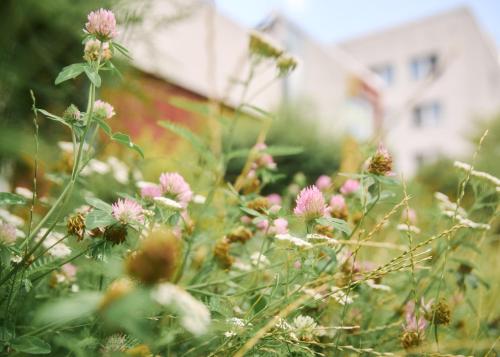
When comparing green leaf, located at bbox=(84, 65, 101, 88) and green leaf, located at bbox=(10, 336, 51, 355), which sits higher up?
green leaf, located at bbox=(84, 65, 101, 88)

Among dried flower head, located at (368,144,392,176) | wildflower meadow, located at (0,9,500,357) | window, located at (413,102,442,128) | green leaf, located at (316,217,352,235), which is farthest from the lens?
window, located at (413,102,442,128)

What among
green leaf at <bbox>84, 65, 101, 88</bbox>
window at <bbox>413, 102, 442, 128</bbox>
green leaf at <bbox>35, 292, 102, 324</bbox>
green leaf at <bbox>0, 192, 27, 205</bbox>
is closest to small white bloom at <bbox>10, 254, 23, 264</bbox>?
green leaf at <bbox>0, 192, 27, 205</bbox>

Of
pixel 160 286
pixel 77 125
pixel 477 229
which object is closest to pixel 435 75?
pixel 477 229

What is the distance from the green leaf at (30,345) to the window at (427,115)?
2252 centimetres

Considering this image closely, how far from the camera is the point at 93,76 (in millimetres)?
710

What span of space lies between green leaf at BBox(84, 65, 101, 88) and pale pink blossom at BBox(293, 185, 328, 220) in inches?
15.5

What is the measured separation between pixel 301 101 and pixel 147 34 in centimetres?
508

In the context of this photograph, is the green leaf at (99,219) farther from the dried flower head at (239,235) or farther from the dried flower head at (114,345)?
the dried flower head at (239,235)

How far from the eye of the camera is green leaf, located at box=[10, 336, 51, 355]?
24.5 inches

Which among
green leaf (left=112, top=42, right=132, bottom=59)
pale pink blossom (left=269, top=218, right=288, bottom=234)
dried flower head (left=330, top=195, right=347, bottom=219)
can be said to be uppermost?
green leaf (left=112, top=42, right=132, bottom=59)

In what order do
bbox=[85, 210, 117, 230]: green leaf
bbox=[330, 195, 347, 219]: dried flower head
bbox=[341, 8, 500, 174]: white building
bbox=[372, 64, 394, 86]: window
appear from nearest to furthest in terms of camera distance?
1. bbox=[85, 210, 117, 230]: green leaf
2. bbox=[330, 195, 347, 219]: dried flower head
3. bbox=[341, 8, 500, 174]: white building
4. bbox=[372, 64, 394, 86]: window

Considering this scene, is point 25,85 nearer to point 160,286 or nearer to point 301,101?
point 160,286

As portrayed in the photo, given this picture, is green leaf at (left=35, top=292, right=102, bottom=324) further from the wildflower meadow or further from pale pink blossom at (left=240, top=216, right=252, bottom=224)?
pale pink blossom at (left=240, top=216, right=252, bottom=224)

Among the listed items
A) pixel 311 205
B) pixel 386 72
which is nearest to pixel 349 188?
pixel 311 205
